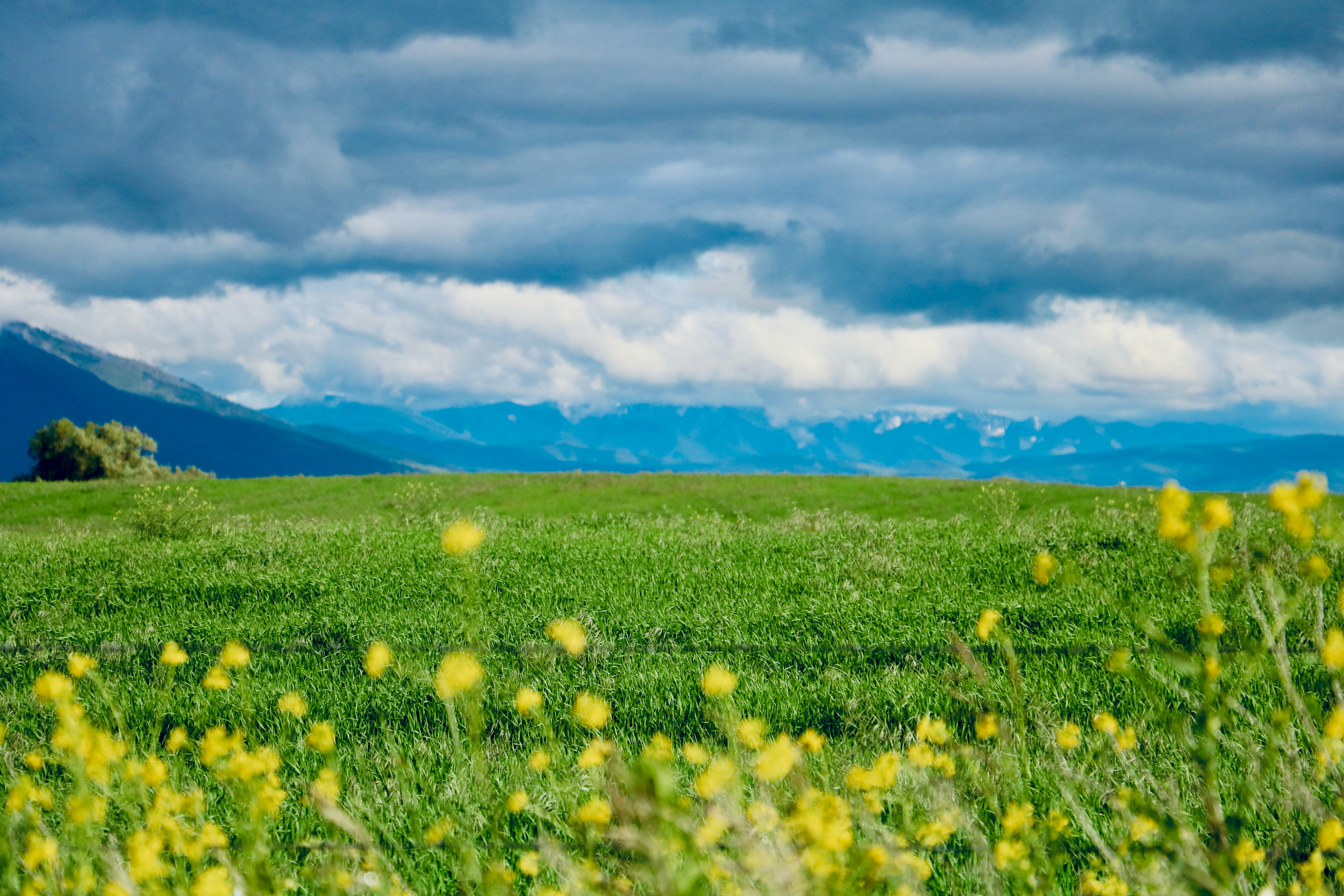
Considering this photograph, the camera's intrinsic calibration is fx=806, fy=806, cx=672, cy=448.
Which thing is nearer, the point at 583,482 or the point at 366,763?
the point at 366,763

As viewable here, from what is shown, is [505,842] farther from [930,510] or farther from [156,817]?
[930,510]

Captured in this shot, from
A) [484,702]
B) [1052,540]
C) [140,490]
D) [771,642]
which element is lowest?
[140,490]

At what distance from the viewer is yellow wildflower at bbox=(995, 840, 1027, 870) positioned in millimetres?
3027

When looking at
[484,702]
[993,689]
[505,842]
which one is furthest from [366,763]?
[993,689]

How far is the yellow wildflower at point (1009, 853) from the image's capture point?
119 inches

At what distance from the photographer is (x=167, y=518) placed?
65.0 feet

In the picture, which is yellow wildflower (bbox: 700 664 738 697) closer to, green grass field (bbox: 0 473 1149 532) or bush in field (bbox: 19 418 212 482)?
green grass field (bbox: 0 473 1149 532)

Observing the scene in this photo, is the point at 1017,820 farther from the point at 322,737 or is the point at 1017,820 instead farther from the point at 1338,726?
the point at 322,737

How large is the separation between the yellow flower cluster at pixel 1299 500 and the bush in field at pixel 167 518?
20.4m

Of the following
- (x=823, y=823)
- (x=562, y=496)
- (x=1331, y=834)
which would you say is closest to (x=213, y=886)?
(x=823, y=823)

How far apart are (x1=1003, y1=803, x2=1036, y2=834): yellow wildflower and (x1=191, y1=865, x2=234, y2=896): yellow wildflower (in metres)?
2.80

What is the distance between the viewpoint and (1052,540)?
13.8 meters

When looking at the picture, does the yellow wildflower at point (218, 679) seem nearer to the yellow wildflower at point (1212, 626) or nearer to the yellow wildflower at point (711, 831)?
the yellow wildflower at point (711, 831)

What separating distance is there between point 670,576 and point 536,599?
208 cm
